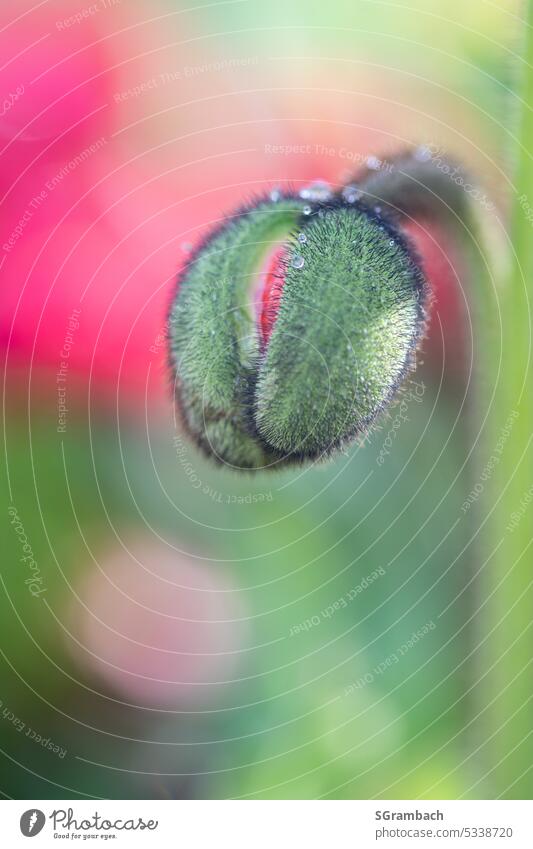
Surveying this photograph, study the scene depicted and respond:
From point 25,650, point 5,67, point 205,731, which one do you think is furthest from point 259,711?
point 5,67

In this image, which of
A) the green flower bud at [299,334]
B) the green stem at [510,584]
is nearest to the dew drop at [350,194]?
the green flower bud at [299,334]

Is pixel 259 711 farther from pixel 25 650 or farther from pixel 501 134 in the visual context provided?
pixel 501 134

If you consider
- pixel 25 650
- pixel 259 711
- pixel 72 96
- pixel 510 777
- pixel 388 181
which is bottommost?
pixel 510 777
